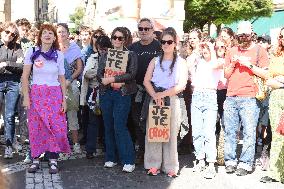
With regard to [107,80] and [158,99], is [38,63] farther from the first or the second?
[158,99]

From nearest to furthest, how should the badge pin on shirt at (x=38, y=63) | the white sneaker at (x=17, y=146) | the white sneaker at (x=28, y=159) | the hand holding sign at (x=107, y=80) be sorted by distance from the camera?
1. the badge pin on shirt at (x=38, y=63)
2. the hand holding sign at (x=107, y=80)
3. the white sneaker at (x=28, y=159)
4. the white sneaker at (x=17, y=146)

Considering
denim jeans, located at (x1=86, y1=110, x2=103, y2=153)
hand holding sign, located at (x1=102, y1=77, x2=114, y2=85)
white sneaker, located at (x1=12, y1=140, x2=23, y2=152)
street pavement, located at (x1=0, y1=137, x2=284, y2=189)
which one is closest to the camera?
street pavement, located at (x1=0, y1=137, x2=284, y2=189)

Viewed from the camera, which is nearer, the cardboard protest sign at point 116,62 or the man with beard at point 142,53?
the cardboard protest sign at point 116,62

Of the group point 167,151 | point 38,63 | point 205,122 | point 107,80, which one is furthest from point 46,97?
point 205,122

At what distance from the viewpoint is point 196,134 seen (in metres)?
6.45

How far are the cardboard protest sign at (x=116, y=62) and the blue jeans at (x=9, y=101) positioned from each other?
1.47 m

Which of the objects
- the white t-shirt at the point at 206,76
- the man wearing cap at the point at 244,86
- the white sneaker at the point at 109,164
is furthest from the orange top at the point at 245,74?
the white sneaker at the point at 109,164

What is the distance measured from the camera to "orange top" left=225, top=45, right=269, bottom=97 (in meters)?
6.15

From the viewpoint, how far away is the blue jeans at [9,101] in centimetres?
683

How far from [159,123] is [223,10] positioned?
3557 centimetres

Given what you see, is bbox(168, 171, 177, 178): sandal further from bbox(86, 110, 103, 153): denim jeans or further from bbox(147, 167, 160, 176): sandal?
bbox(86, 110, 103, 153): denim jeans

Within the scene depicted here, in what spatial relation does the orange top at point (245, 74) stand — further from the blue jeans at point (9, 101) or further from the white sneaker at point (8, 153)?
the white sneaker at point (8, 153)

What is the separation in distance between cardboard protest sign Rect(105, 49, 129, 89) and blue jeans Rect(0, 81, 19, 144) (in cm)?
147

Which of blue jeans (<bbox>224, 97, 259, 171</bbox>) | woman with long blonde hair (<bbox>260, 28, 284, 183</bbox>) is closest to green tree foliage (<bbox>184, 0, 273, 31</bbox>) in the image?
blue jeans (<bbox>224, 97, 259, 171</bbox>)
